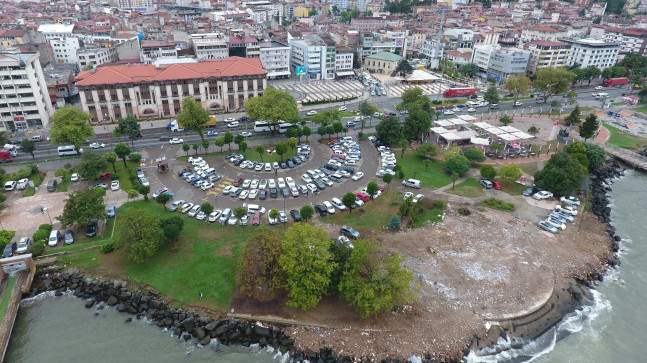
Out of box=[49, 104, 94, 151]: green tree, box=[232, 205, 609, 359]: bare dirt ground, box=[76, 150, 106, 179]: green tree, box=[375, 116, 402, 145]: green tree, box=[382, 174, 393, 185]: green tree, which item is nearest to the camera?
box=[232, 205, 609, 359]: bare dirt ground

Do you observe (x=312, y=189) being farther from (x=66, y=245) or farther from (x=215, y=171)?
(x=66, y=245)

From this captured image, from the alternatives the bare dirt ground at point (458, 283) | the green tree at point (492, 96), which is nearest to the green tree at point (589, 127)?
the green tree at point (492, 96)

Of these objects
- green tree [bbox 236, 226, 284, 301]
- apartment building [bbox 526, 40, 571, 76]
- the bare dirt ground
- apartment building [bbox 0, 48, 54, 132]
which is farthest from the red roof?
apartment building [bbox 526, 40, 571, 76]

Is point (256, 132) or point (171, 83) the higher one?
point (171, 83)

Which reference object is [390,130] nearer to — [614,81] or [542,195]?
[542,195]

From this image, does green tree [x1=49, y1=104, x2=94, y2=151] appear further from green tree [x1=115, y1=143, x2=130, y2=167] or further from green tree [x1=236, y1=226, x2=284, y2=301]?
green tree [x1=236, y1=226, x2=284, y2=301]

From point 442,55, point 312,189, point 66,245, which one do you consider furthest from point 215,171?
point 442,55
